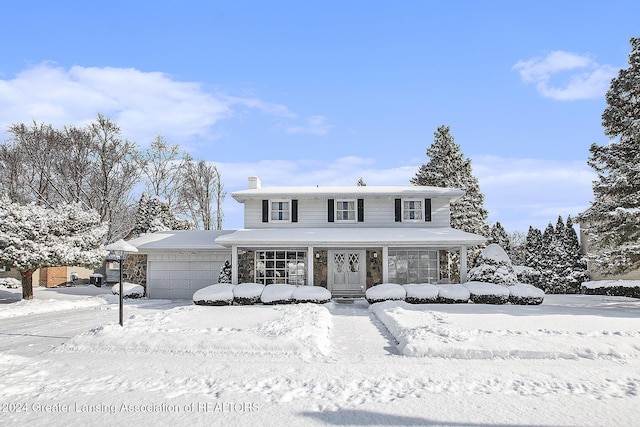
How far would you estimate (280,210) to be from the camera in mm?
22078

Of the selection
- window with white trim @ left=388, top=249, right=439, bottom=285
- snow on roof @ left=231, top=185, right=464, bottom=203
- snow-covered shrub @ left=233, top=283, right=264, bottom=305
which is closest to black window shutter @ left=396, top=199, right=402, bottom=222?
snow on roof @ left=231, top=185, right=464, bottom=203

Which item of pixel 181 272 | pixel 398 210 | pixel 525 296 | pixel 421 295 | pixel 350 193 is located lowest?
pixel 525 296

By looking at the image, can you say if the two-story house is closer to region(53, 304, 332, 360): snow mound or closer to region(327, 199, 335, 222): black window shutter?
region(327, 199, 335, 222): black window shutter

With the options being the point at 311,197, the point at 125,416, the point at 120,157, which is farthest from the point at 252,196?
the point at 125,416

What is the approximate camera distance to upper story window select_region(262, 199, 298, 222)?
21953 millimetres

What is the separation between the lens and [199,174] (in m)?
37.2

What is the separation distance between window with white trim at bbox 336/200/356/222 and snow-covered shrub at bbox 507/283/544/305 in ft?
24.7

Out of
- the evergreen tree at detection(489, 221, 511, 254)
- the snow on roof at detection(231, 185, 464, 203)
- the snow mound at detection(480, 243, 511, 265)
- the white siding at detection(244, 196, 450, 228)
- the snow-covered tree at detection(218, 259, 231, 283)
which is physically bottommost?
the snow-covered tree at detection(218, 259, 231, 283)

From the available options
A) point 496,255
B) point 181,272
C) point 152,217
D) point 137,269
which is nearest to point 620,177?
point 496,255

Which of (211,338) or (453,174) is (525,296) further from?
(453,174)

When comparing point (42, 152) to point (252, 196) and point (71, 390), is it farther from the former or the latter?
point (71, 390)

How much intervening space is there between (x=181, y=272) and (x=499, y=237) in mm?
22029

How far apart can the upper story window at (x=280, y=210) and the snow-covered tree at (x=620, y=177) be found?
1201 cm

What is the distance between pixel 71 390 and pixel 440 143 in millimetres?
30729
